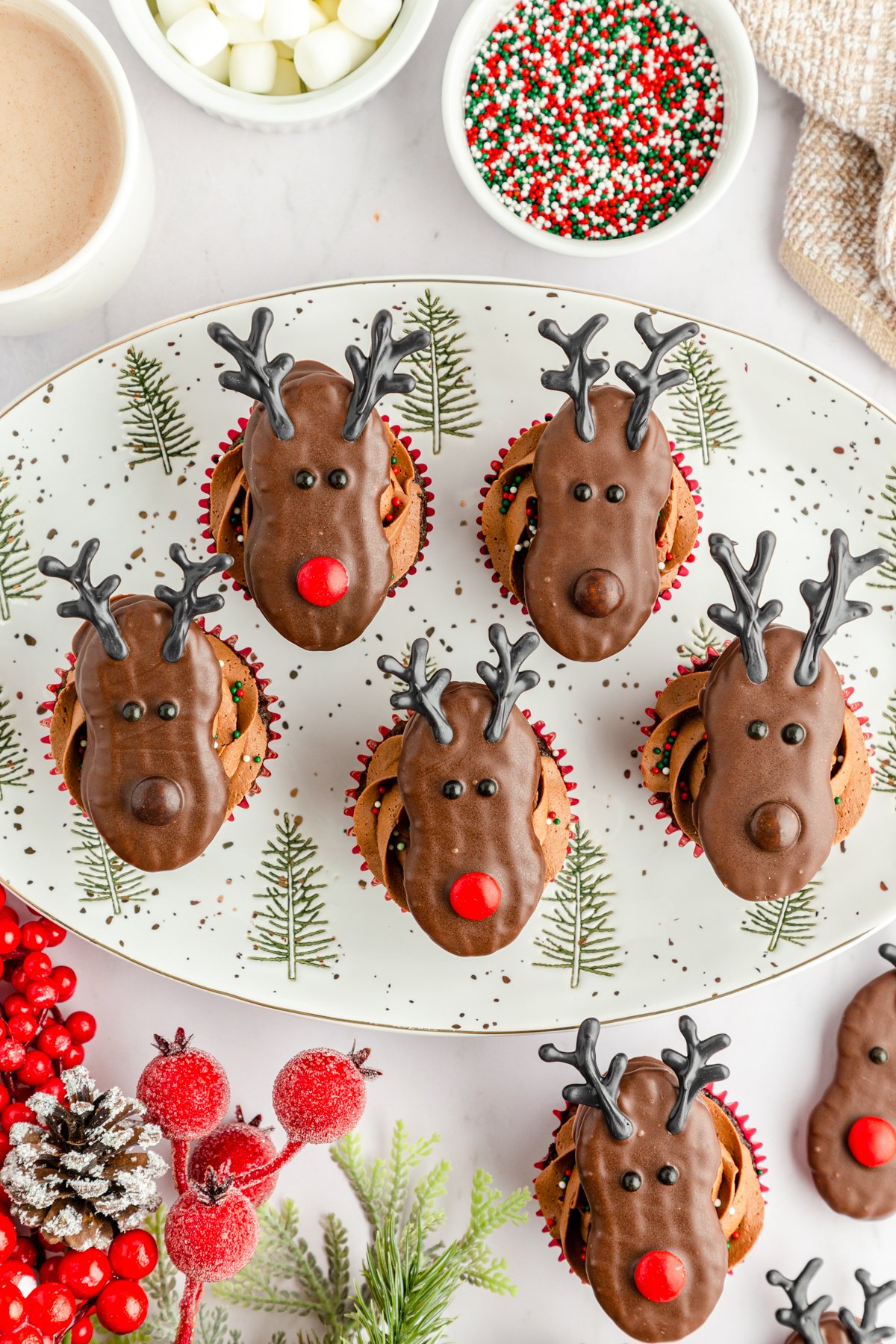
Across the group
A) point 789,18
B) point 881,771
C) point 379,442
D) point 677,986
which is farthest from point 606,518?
point 789,18

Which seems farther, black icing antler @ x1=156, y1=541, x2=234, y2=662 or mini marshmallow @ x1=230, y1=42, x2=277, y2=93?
mini marshmallow @ x1=230, y1=42, x2=277, y2=93

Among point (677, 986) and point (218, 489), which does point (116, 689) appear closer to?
point (218, 489)

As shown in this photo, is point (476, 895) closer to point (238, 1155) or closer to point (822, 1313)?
point (238, 1155)

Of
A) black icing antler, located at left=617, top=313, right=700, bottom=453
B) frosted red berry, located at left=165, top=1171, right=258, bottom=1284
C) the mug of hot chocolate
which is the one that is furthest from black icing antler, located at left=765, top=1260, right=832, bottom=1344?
the mug of hot chocolate

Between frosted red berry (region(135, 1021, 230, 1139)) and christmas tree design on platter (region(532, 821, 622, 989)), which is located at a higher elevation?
christmas tree design on platter (region(532, 821, 622, 989))

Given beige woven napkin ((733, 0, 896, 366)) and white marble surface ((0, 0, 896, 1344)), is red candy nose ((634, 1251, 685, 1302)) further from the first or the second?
beige woven napkin ((733, 0, 896, 366))

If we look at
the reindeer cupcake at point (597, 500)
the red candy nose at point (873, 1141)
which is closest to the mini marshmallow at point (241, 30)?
the reindeer cupcake at point (597, 500)
